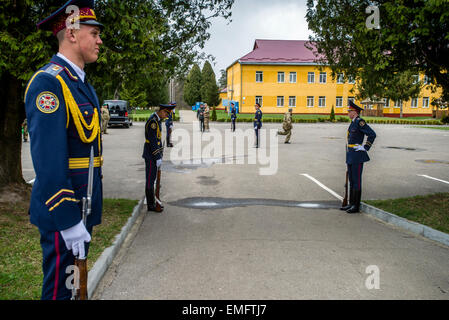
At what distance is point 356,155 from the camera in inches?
301

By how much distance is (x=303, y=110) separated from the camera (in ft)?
200

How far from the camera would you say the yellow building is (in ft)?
195

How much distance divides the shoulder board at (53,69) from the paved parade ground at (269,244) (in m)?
2.46

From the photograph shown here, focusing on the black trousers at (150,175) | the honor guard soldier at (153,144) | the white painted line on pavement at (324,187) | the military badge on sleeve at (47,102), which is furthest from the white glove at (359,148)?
the military badge on sleeve at (47,102)

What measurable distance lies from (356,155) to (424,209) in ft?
5.26

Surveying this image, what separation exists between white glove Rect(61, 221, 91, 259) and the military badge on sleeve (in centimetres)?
70

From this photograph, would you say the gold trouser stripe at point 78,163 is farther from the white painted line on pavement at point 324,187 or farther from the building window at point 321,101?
the building window at point 321,101

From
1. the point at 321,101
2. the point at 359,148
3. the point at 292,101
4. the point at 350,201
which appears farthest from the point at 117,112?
the point at 321,101

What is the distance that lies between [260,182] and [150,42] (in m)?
5.58

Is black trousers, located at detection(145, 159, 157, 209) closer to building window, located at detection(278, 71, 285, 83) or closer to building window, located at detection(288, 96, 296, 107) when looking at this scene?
building window, located at detection(278, 71, 285, 83)

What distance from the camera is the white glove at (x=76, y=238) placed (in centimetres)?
229

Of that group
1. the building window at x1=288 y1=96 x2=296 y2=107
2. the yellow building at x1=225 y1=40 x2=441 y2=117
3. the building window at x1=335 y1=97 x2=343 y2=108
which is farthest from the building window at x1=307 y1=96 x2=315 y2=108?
the building window at x1=335 y1=97 x2=343 y2=108
